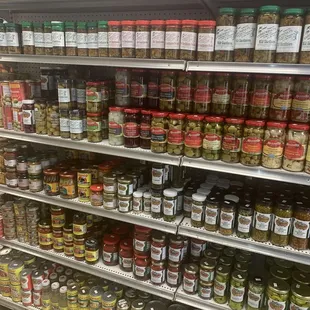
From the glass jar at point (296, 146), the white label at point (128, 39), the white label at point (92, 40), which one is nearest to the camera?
the glass jar at point (296, 146)

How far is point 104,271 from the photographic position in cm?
202

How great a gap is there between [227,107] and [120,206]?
839 millimetres

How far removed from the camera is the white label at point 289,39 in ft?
4.26

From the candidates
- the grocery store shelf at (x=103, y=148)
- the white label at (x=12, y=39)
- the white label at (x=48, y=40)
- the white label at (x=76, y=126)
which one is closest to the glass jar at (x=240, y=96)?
the grocery store shelf at (x=103, y=148)

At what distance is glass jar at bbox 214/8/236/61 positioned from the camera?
1.40 metres

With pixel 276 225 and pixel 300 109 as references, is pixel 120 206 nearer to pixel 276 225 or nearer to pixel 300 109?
pixel 276 225

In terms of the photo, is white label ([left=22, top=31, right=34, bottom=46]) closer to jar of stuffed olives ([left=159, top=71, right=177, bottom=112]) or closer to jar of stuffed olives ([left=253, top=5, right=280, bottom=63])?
jar of stuffed olives ([left=159, top=71, right=177, bottom=112])

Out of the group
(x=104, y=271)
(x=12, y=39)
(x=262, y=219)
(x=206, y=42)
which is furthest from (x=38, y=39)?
(x=262, y=219)

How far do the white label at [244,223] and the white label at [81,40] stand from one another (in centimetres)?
124

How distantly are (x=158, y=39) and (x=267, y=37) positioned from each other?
51cm

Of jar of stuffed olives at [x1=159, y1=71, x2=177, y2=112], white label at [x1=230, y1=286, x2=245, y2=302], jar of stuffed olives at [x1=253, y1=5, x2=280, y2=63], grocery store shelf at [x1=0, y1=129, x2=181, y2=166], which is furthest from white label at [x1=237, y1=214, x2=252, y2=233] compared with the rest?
jar of stuffed olives at [x1=253, y1=5, x2=280, y2=63]

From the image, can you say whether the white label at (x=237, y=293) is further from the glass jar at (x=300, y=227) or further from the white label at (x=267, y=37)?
the white label at (x=267, y=37)

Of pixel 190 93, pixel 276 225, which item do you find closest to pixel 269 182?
pixel 276 225

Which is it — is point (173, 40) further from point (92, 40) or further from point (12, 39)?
point (12, 39)
